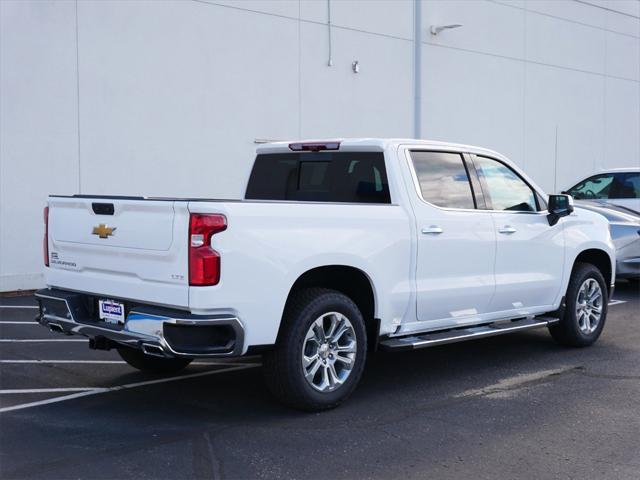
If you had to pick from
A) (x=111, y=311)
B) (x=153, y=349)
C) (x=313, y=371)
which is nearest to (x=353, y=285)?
(x=313, y=371)

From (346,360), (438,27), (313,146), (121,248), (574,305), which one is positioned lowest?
(346,360)

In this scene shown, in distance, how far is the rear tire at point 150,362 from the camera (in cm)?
714

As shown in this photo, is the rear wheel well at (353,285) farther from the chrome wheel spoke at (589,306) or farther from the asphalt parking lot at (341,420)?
the chrome wheel spoke at (589,306)

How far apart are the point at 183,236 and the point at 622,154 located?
22.2 meters

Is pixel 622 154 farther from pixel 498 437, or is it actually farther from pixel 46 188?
pixel 498 437

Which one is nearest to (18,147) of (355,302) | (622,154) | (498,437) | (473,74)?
(355,302)

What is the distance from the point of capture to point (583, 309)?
28.2ft

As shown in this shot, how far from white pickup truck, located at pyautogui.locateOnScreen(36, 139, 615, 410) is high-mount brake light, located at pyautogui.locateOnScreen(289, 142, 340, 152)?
2cm

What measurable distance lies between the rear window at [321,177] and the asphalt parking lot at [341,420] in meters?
1.56

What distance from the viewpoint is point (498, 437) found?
218 inches

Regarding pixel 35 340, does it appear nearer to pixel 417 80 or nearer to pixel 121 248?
pixel 121 248

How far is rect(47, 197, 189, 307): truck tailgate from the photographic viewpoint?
5.45 m

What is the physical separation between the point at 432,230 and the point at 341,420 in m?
1.74

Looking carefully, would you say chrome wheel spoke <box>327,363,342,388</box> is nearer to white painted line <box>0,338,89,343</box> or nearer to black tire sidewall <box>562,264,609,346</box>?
black tire sidewall <box>562,264,609,346</box>
